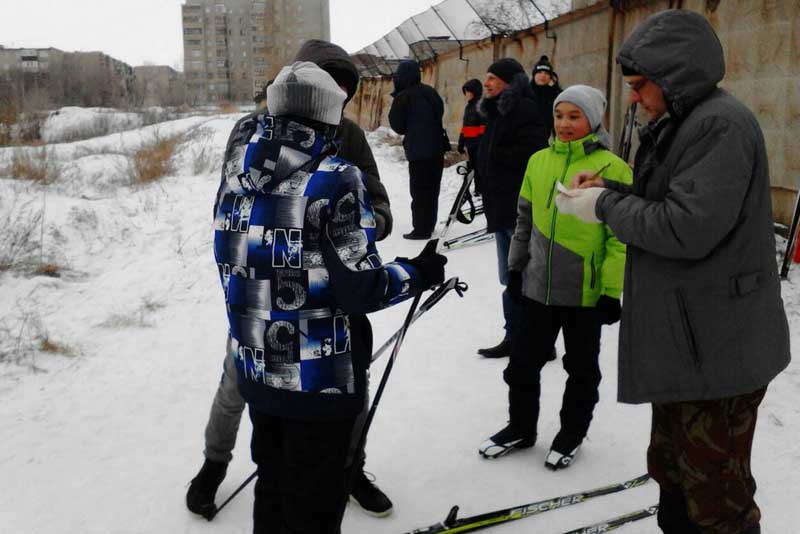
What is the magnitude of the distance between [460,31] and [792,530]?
14346 mm

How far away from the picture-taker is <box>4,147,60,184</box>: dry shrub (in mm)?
12516

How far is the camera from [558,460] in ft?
10.9

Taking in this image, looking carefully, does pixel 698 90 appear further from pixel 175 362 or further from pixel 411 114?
pixel 411 114

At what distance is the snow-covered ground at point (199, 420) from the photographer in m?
3.04

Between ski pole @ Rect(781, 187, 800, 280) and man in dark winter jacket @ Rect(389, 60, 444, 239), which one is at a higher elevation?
man in dark winter jacket @ Rect(389, 60, 444, 239)

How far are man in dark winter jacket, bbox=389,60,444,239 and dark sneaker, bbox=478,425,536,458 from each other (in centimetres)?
493

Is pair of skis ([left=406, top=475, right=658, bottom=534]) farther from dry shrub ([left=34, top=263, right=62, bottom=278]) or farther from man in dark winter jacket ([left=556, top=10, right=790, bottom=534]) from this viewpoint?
dry shrub ([left=34, top=263, right=62, bottom=278])

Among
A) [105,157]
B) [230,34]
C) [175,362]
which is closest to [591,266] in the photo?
[175,362]

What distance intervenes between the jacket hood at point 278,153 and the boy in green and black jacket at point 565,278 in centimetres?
149

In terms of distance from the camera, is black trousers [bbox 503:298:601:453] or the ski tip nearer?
the ski tip

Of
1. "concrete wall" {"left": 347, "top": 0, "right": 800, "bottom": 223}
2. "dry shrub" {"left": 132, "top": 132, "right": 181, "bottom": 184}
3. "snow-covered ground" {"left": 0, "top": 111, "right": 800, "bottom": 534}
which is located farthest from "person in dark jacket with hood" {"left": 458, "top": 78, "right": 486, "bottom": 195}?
"dry shrub" {"left": 132, "top": 132, "right": 181, "bottom": 184}

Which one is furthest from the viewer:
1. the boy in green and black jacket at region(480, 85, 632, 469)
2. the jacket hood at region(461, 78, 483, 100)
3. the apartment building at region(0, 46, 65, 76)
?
the apartment building at region(0, 46, 65, 76)

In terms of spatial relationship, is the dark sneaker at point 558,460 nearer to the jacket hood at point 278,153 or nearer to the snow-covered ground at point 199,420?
the snow-covered ground at point 199,420

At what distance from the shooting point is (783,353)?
6.67 feet
